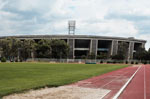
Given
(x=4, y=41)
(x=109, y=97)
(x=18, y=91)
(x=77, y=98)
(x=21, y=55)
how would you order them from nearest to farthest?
1. (x=77, y=98)
2. (x=109, y=97)
3. (x=18, y=91)
4. (x=4, y=41)
5. (x=21, y=55)

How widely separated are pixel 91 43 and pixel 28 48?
3388 centimetres

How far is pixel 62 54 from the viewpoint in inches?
3578

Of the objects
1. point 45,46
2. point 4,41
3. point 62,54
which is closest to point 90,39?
point 62,54

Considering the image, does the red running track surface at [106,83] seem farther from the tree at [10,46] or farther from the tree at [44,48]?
the tree at [44,48]

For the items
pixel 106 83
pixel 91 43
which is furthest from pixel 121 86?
pixel 91 43

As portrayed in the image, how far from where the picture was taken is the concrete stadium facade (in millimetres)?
101375

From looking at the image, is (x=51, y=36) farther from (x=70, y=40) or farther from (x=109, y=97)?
(x=109, y=97)

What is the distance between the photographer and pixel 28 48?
86.2 meters

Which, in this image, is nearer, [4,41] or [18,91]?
[18,91]

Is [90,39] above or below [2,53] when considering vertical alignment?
above

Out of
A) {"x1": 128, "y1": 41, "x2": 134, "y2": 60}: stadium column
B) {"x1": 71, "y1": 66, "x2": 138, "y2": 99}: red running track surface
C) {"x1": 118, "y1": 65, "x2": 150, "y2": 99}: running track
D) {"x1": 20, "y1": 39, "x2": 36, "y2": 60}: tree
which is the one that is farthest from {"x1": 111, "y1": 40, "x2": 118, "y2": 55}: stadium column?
{"x1": 118, "y1": 65, "x2": 150, "y2": 99}: running track

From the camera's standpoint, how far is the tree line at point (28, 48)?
84.2 metres

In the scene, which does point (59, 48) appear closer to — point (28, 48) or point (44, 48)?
point (44, 48)

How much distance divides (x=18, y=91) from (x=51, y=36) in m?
93.8
